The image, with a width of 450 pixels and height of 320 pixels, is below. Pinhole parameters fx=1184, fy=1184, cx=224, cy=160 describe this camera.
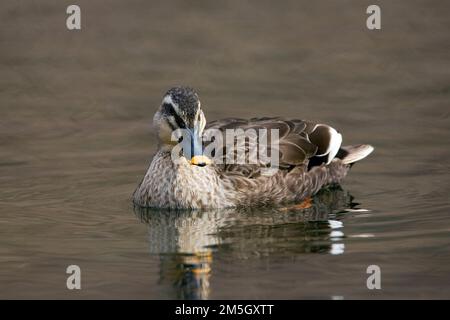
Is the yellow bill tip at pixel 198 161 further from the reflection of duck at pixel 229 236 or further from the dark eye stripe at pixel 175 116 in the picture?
the reflection of duck at pixel 229 236

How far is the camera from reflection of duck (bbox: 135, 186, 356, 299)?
428 inches

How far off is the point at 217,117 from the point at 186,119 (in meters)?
4.48

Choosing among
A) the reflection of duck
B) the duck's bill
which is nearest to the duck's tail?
the reflection of duck

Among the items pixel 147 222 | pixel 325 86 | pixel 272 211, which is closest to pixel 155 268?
pixel 147 222

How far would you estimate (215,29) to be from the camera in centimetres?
2053

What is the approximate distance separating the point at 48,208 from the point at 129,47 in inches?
272

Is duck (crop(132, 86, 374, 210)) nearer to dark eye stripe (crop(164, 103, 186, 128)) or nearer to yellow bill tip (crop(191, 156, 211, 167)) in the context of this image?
dark eye stripe (crop(164, 103, 186, 128))

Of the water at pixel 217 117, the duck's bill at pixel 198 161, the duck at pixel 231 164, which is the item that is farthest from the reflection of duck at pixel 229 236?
the duck's bill at pixel 198 161

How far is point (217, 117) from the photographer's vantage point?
17.1m

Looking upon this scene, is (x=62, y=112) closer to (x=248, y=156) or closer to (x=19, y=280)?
(x=248, y=156)

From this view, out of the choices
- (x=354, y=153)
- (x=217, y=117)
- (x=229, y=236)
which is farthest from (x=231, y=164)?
(x=217, y=117)

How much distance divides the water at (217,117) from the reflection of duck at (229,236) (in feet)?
0.10

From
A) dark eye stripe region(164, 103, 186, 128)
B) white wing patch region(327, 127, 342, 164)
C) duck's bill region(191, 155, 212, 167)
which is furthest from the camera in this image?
white wing patch region(327, 127, 342, 164)

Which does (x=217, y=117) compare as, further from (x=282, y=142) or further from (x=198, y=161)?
(x=198, y=161)
